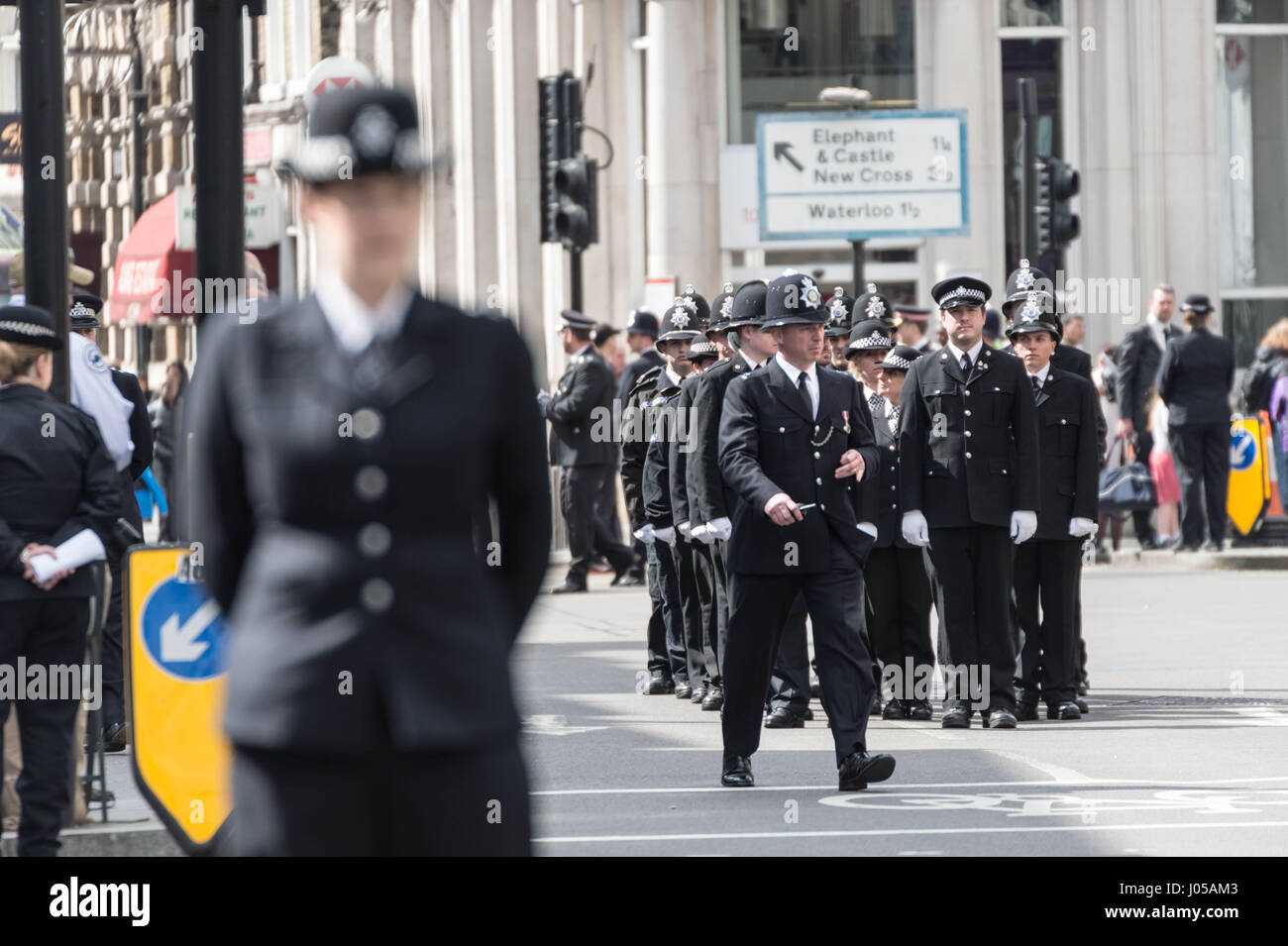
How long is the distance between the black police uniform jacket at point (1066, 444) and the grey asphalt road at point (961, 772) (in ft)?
3.64

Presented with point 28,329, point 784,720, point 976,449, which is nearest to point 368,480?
point 28,329

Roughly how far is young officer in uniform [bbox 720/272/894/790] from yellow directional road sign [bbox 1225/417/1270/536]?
12311mm

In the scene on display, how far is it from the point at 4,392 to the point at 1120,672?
26.0 ft

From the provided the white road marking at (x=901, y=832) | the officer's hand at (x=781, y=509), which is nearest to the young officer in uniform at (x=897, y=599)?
the officer's hand at (x=781, y=509)

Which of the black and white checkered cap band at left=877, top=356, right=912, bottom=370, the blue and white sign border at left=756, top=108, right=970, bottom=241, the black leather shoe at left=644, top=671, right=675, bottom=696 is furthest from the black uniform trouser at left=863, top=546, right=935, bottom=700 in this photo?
Answer: the blue and white sign border at left=756, top=108, right=970, bottom=241

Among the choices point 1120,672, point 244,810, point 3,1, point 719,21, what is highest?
point 719,21

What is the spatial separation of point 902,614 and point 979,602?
0.98 metres

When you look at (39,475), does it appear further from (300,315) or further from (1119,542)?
(1119,542)

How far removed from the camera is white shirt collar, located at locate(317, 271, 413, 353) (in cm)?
419

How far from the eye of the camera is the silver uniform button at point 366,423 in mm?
4129

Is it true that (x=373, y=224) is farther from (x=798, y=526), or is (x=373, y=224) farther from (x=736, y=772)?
(x=736, y=772)

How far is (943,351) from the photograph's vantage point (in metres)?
12.3

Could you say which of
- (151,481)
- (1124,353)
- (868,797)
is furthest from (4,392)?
(1124,353)

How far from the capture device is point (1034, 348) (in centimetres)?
1284
